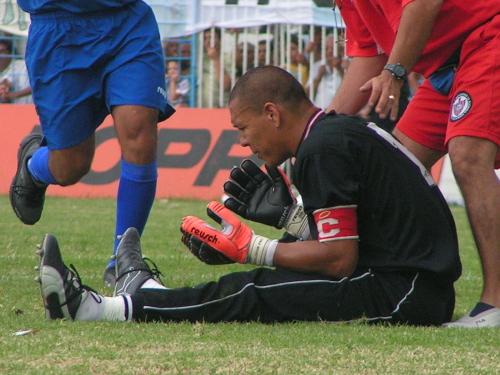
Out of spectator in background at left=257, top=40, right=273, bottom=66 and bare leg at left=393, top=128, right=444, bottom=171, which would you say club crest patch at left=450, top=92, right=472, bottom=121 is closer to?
bare leg at left=393, top=128, right=444, bottom=171

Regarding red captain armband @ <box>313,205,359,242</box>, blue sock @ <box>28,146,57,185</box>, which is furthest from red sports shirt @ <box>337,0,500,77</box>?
blue sock @ <box>28,146,57,185</box>

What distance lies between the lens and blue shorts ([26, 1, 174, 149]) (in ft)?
22.3

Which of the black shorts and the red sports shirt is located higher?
the red sports shirt

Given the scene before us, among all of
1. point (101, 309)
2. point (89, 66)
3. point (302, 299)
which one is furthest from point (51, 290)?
point (89, 66)

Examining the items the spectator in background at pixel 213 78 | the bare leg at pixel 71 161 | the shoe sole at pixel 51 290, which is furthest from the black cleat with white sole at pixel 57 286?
the spectator in background at pixel 213 78

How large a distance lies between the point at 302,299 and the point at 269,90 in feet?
2.84

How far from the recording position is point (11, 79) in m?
14.8

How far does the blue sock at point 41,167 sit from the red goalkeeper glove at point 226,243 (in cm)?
231

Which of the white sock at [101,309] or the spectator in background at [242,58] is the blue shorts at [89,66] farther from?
the spectator in background at [242,58]

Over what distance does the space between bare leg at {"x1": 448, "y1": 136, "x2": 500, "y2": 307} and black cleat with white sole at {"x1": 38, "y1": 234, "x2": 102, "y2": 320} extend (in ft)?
5.36

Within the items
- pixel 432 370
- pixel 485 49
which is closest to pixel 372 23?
pixel 485 49

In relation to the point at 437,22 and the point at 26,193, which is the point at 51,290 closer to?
the point at 437,22

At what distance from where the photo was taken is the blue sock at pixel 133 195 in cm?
683

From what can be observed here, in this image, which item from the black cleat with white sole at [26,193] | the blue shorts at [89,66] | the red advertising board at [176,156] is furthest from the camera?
the red advertising board at [176,156]
